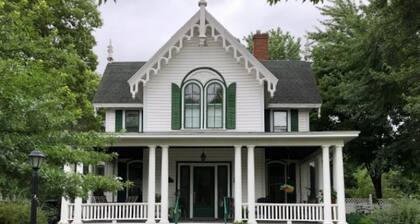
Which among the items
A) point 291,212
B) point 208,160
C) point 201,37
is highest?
point 201,37

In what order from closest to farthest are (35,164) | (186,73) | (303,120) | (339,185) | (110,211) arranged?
(35,164), (339,185), (110,211), (186,73), (303,120)

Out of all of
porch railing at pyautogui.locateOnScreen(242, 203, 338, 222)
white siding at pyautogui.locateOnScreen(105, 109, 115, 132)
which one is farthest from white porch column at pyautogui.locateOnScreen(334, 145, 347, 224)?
white siding at pyautogui.locateOnScreen(105, 109, 115, 132)

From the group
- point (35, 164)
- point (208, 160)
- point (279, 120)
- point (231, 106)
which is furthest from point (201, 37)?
point (35, 164)

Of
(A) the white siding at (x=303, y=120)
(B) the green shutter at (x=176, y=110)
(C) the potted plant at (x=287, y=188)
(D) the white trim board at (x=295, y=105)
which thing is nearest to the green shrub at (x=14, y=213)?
(B) the green shutter at (x=176, y=110)

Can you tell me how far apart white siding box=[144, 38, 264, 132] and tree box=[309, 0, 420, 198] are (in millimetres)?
4160

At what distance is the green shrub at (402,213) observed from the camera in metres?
16.2

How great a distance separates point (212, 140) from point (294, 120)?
13.1ft

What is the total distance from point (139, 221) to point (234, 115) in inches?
188

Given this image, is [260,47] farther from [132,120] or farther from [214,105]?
[132,120]

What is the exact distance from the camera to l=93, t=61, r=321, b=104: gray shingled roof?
20.1 metres

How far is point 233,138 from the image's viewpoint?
1738cm

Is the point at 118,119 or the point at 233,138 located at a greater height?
the point at 118,119

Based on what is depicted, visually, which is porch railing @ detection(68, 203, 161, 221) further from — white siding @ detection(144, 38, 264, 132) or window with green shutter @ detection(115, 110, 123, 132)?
window with green shutter @ detection(115, 110, 123, 132)

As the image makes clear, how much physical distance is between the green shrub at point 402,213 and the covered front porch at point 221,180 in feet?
4.13
